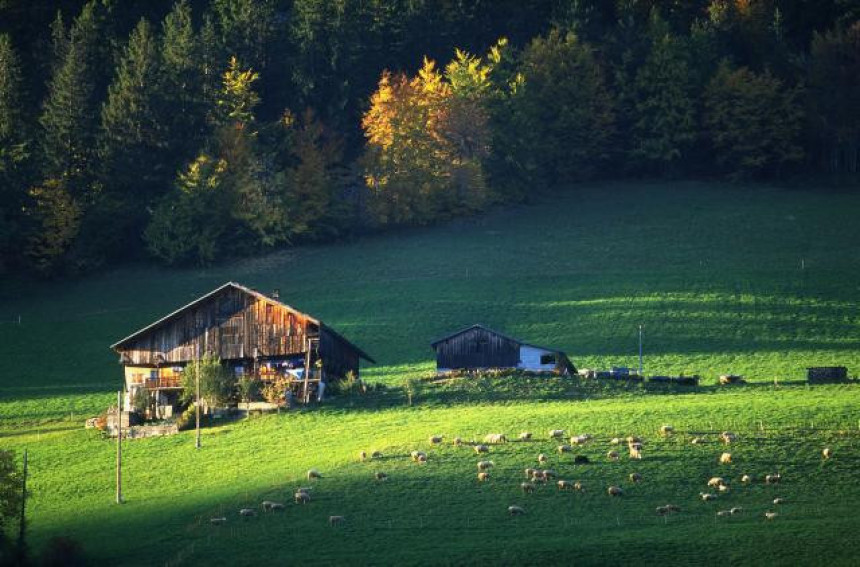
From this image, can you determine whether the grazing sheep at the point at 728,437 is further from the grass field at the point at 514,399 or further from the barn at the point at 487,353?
the barn at the point at 487,353

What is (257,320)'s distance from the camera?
305ft

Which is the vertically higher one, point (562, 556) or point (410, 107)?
point (410, 107)

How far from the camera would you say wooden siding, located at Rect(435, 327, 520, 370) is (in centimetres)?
9344

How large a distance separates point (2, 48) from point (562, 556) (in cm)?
9034

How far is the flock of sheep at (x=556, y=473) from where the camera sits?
64062 millimetres

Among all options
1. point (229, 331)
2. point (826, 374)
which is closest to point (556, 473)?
point (826, 374)

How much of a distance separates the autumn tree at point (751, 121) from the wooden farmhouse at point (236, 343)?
169 ft

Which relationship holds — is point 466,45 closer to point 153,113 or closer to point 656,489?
point 153,113

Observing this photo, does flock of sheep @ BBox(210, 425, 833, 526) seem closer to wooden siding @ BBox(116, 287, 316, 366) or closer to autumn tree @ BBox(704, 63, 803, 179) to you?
wooden siding @ BBox(116, 287, 316, 366)

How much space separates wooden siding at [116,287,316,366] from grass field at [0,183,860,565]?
5386 mm

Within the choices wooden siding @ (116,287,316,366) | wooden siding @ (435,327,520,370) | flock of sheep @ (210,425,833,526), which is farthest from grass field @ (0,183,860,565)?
wooden siding @ (116,287,316,366)

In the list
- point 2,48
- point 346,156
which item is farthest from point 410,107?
point 2,48

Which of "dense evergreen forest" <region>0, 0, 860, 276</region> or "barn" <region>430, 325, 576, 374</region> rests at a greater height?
"dense evergreen forest" <region>0, 0, 860, 276</region>

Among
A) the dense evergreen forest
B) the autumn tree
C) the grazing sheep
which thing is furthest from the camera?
the autumn tree
